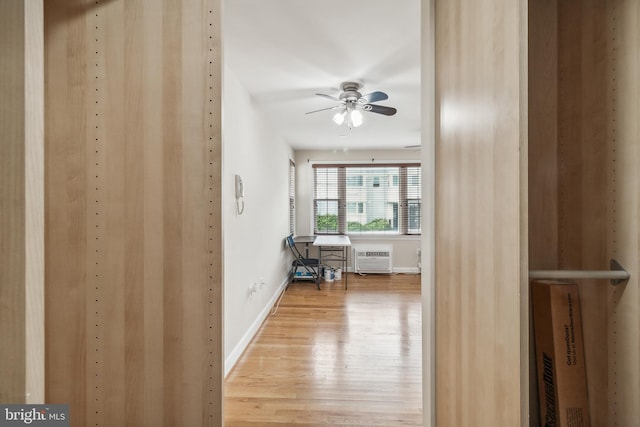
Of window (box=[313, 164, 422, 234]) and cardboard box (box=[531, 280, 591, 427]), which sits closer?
cardboard box (box=[531, 280, 591, 427])

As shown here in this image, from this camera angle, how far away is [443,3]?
1241mm

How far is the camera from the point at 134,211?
1.03 metres

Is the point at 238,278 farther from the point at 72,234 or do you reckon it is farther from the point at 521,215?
the point at 521,215

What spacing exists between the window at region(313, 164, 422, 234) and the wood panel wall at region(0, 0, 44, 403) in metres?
5.62

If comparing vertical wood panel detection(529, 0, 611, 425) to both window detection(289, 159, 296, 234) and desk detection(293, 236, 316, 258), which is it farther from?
window detection(289, 159, 296, 234)

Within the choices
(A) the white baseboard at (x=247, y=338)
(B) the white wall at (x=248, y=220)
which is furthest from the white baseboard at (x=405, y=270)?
(A) the white baseboard at (x=247, y=338)

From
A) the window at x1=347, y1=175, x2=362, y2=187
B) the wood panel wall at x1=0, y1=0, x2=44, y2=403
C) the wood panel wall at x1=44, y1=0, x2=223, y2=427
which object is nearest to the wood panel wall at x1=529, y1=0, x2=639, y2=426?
the wood panel wall at x1=44, y1=0, x2=223, y2=427

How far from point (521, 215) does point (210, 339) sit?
104 cm

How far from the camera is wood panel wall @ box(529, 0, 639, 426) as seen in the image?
2.99 ft

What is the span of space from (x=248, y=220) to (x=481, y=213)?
8.58 feet

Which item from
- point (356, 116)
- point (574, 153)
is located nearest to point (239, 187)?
point (356, 116)

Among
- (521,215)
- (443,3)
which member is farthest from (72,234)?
(443,3)

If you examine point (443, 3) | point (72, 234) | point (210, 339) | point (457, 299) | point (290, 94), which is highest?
point (290, 94)

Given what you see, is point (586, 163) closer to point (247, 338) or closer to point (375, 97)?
point (375, 97)
